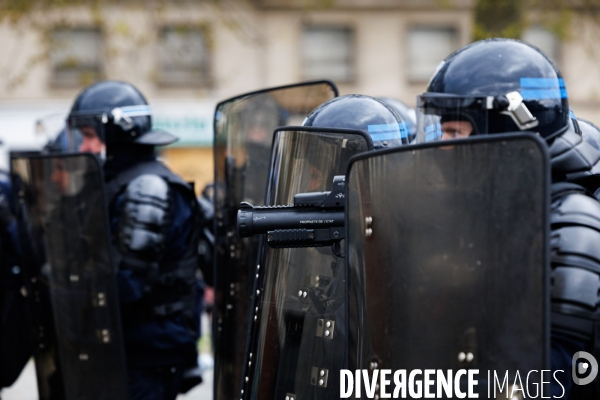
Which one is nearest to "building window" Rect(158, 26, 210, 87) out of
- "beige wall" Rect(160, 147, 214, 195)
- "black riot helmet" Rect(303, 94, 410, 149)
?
"beige wall" Rect(160, 147, 214, 195)

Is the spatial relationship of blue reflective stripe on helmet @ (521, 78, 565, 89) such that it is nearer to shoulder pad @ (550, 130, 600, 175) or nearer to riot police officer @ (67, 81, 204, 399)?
shoulder pad @ (550, 130, 600, 175)

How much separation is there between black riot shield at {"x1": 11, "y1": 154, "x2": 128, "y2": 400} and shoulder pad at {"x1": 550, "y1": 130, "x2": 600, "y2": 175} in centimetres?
219

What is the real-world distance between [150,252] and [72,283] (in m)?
0.39

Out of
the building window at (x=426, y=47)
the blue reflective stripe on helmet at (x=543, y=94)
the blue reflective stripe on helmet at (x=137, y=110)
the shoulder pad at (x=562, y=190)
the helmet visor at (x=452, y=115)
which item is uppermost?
the blue reflective stripe on helmet at (x=543, y=94)

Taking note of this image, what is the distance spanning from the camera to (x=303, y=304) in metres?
2.46

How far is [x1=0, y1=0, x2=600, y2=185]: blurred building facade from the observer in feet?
53.9

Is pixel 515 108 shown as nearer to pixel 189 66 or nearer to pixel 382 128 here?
pixel 382 128

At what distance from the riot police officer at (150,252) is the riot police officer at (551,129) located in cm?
175

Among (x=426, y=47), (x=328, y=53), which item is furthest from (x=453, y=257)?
(x=426, y=47)

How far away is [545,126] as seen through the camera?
2.22 m

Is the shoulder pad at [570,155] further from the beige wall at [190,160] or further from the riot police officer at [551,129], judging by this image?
the beige wall at [190,160]

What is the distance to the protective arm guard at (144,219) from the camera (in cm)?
379

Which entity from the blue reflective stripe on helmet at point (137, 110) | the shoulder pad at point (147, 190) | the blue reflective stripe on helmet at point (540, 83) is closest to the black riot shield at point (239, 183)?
the shoulder pad at point (147, 190)

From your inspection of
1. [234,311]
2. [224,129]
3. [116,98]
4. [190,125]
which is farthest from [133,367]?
[190,125]
